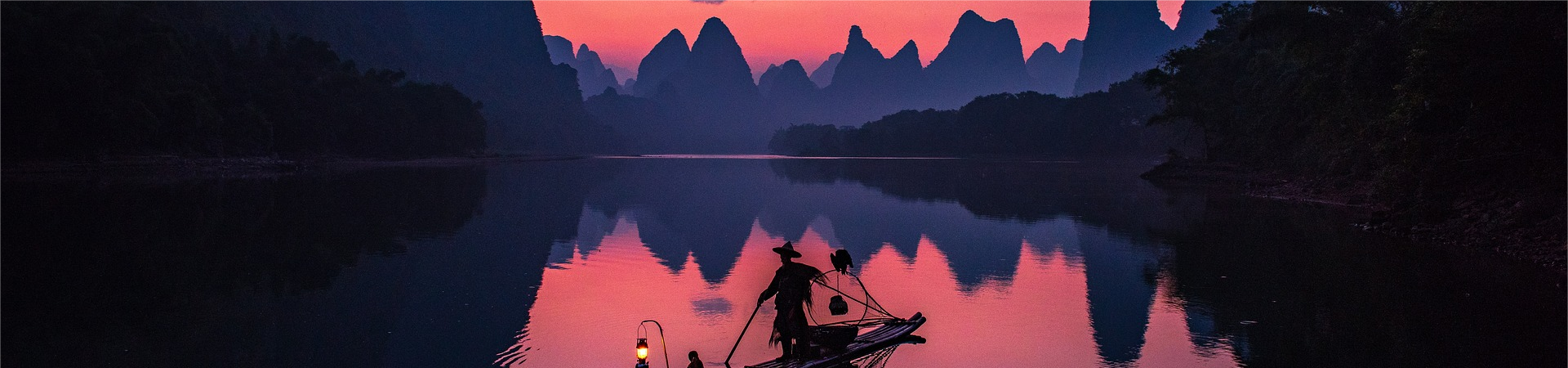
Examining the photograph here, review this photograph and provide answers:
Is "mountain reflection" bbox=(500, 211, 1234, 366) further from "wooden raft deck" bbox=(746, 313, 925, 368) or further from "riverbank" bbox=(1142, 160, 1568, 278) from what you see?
"riverbank" bbox=(1142, 160, 1568, 278)

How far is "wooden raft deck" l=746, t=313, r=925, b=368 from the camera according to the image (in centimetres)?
975

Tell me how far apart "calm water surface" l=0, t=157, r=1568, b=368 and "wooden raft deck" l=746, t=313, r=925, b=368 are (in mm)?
237

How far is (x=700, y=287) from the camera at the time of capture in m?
16.4

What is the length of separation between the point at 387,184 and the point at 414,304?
36231 millimetres

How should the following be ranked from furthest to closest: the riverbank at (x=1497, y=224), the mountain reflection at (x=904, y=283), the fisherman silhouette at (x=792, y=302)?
1. the riverbank at (x=1497, y=224)
2. the mountain reflection at (x=904, y=283)
3. the fisherman silhouette at (x=792, y=302)

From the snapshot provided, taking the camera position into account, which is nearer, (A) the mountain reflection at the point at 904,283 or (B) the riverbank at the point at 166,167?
(A) the mountain reflection at the point at 904,283

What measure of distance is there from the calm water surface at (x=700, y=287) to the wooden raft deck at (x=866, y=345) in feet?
0.78

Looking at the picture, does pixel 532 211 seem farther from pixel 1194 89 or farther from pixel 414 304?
pixel 1194 89

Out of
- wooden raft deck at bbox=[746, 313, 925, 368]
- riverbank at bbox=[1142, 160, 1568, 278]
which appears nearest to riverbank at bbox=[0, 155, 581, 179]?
wooden raft deck at bbox=[746, 313, 925, 368]

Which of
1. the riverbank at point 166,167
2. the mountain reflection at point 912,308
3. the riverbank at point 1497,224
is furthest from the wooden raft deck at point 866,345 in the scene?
the riverbank at point 166,167

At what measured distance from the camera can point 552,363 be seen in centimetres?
1084

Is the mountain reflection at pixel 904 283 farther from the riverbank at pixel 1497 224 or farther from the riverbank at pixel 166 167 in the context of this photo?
the riverbank at pixel 166 167

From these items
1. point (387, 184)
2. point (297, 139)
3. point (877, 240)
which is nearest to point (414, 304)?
point (877, 240)

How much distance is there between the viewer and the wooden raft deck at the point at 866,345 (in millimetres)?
9750
